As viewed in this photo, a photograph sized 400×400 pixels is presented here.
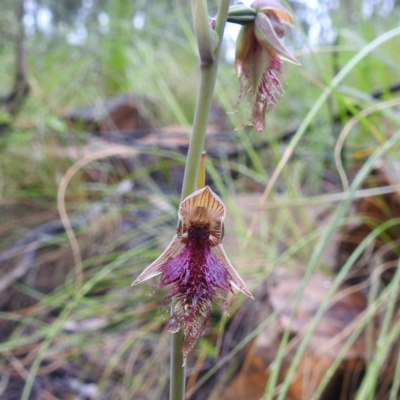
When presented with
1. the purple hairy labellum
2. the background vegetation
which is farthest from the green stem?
the background vegetation

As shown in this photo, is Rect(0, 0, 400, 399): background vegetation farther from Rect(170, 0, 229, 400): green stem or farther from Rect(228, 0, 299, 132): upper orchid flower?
Rect(170, 0, 229, 400): green stem

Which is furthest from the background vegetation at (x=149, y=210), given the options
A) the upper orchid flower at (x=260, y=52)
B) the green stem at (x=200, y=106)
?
the green stem at (x=200, y=106)

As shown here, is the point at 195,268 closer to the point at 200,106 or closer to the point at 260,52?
the point at 200,106

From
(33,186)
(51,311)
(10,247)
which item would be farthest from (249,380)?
(33,186)

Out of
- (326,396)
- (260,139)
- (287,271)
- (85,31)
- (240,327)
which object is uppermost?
(85,31)

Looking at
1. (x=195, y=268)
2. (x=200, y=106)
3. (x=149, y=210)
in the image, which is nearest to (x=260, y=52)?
(x=200, y=106)

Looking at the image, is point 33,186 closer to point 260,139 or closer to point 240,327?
point 260,139
